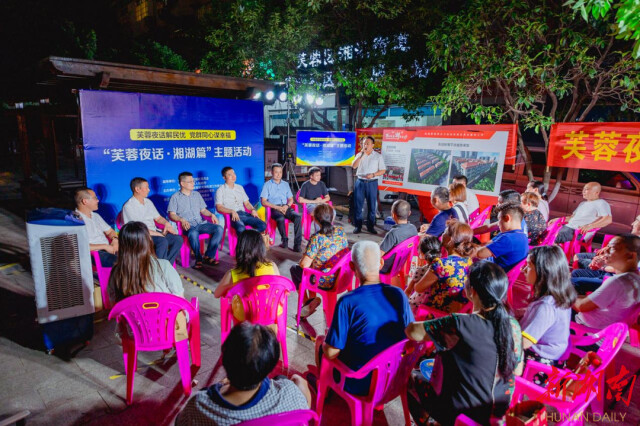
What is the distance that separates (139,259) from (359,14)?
349 inches

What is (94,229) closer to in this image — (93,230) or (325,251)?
(93,230)

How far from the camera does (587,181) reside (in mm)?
7461

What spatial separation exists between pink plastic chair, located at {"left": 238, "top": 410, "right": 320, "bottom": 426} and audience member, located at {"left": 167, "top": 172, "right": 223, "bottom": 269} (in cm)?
453

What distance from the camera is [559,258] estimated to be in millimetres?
2627

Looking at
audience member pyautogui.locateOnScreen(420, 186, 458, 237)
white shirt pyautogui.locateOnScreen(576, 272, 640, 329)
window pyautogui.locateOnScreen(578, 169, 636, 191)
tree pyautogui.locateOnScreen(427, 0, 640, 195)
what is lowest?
white shirt pyautogui.locateOnScreen(576, 272, 640, 329)

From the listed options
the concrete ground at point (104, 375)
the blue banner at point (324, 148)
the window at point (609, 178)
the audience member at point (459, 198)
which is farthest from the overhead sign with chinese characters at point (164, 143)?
the window at point (609, 178)

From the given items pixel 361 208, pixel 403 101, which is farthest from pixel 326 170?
pixel 361 208

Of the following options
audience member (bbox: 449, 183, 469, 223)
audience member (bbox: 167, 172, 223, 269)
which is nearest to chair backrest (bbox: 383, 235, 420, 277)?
audience member (bbox: 449, 183, 469, 223)

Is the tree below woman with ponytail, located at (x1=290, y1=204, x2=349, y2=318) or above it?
above

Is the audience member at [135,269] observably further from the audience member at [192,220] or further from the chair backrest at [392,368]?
the audience member at [192,220]

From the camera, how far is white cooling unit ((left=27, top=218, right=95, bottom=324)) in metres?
3.30

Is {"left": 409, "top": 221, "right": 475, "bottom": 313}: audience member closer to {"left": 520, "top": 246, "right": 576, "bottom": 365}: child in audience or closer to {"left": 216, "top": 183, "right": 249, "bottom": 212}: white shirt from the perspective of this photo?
{"left": 520, "top": 246, "right": 576, "bottom": 365}: child in audience

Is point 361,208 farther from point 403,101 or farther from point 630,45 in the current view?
point 630,45

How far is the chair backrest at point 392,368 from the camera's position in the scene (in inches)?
87.4
